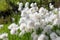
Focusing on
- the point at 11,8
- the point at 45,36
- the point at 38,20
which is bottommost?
the point at 45,36

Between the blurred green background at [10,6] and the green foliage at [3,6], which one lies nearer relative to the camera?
the blurred green background at [10,6]

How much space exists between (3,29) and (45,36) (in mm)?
2851

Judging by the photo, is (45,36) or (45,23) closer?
(45,36)

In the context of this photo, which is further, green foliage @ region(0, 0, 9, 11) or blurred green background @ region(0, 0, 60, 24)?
green foliage @ region(0, 0, 9, 11)

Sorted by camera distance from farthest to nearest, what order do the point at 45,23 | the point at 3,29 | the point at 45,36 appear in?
the point at 3,29
the point at 45,23
the point at 45,36

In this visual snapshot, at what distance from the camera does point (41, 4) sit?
27.9ft

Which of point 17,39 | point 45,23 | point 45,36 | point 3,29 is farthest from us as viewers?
point 3,29

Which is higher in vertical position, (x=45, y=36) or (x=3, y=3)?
(x=3, y=3)

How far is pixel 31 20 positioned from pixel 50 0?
527 centimetres

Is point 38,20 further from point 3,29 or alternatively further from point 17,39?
point 3,29

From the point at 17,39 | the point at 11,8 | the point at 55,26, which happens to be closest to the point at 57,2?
the point at 11,8

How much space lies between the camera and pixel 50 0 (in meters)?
8.64

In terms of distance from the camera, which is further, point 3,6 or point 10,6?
point 10,6

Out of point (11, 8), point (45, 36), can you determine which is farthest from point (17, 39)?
point (11, 8)
